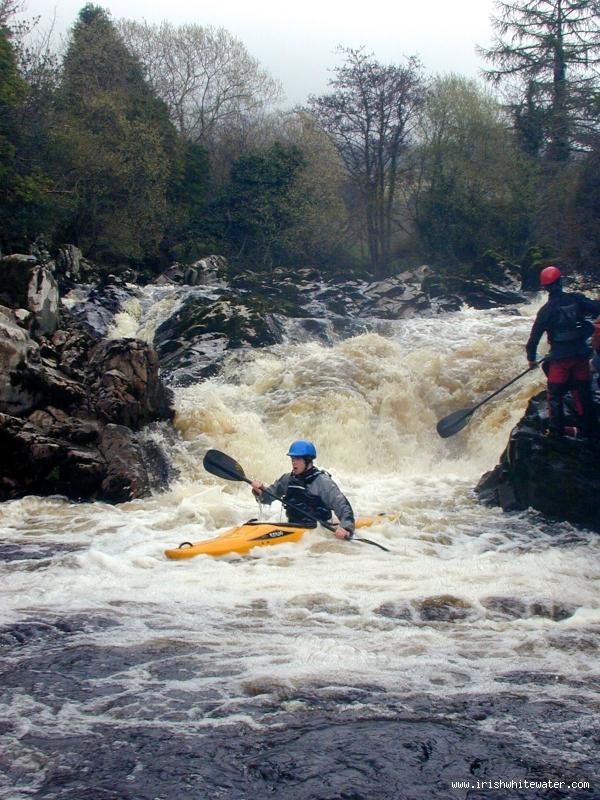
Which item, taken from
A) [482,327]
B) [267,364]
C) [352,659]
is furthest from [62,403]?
[482,327]

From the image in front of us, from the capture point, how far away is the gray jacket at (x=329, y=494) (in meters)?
6.41

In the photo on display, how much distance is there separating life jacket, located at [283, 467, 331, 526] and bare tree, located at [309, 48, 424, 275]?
19872 mm

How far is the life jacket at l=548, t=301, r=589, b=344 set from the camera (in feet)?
24.7

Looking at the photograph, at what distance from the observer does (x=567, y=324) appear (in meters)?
7.55

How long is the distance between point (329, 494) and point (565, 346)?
277cm

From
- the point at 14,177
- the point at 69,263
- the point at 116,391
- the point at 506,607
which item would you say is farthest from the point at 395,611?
the point at 69,263

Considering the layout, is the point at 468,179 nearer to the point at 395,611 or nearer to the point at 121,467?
the point at 121,467

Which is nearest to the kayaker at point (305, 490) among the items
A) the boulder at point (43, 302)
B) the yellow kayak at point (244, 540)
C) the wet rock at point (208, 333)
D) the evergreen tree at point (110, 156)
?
the yellow kayak at point (244, 540)

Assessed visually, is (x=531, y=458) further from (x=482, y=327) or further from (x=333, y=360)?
(x=482, y=327)

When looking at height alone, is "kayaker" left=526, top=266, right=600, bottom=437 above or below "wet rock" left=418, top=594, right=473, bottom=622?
above

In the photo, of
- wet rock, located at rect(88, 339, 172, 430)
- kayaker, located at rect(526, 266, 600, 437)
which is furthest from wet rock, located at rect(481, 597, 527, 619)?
wet rock, located at rect(88, 339, 172, 430)

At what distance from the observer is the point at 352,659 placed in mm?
4250

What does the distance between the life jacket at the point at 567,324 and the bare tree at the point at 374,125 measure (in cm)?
1861

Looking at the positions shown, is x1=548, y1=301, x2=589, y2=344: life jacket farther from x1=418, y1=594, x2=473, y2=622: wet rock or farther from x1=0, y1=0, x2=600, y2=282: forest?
x1=0, y1=0, x2=600, y2=282: forest
